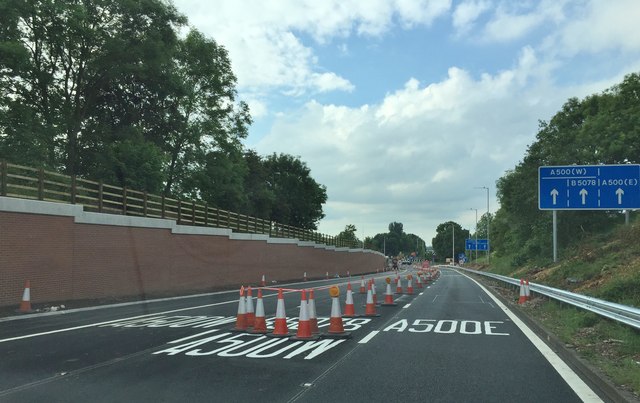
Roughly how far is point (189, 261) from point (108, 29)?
14.3m

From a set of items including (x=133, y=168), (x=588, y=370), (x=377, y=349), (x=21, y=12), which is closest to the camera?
(x=588, y=370)

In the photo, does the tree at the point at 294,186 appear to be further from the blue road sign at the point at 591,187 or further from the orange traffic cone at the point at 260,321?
the orange traffic cone at the point at 260,321

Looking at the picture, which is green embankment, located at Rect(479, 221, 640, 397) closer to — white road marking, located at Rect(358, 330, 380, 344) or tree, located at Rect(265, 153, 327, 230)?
white road marking, located at Rect(358, 330, 380, 344)

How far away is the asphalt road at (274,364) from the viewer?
656cm

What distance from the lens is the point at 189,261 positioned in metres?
28.8

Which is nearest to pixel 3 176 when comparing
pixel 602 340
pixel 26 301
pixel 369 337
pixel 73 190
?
pixel 73 190

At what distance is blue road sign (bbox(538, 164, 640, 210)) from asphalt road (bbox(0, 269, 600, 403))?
7.48 meters

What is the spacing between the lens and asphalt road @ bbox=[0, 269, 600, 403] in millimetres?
6562

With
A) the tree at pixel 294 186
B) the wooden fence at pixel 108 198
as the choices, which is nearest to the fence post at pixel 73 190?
the wooden fence at pixel 108 198

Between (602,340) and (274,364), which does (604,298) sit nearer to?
(602,340)

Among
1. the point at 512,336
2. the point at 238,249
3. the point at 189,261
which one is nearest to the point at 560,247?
the point at 238,249

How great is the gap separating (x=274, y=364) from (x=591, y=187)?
1504 cm

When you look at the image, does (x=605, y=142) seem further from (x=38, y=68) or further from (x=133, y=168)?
(x=38, y=68)

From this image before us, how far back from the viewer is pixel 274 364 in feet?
27.1
